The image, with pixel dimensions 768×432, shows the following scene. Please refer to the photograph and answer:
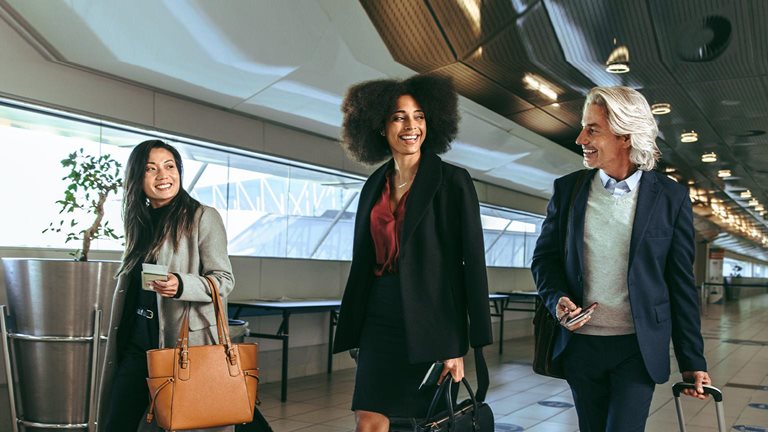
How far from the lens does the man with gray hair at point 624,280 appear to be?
7.45 ft

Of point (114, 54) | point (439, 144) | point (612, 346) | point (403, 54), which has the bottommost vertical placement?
point (612, 346)

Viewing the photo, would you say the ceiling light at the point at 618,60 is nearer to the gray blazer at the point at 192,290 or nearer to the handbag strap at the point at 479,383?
the gray blazer at the point at 192,290

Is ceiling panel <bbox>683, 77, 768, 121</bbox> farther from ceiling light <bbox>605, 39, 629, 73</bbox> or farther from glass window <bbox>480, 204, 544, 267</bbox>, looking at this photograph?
glass window <bbox>480, 204, 544, 267</bbox>

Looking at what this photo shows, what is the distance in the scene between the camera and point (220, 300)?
2707 mm

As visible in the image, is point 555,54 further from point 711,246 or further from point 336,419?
point 711,246

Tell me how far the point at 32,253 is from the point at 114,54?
1505 mm

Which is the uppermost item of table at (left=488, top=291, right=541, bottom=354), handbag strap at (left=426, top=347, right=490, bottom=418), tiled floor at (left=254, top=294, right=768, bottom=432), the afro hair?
the afro hair

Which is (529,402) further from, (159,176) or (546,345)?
(159,176)

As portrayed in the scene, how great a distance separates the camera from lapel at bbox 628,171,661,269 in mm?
2314

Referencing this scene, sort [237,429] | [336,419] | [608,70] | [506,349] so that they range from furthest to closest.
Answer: [506,349]
[608,70]
[336,419]
[237,429]

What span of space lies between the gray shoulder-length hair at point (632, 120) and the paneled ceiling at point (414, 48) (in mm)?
3181

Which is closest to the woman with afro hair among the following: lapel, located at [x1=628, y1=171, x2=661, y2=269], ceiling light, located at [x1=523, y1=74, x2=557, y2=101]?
lapel, located at [x1=628, y1=171, x2=661, y2=269]

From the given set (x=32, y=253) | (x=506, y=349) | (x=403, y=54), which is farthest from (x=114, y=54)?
(x=506, y=349)

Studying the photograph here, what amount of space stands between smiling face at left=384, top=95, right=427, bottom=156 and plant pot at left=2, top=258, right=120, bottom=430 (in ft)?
8.41
